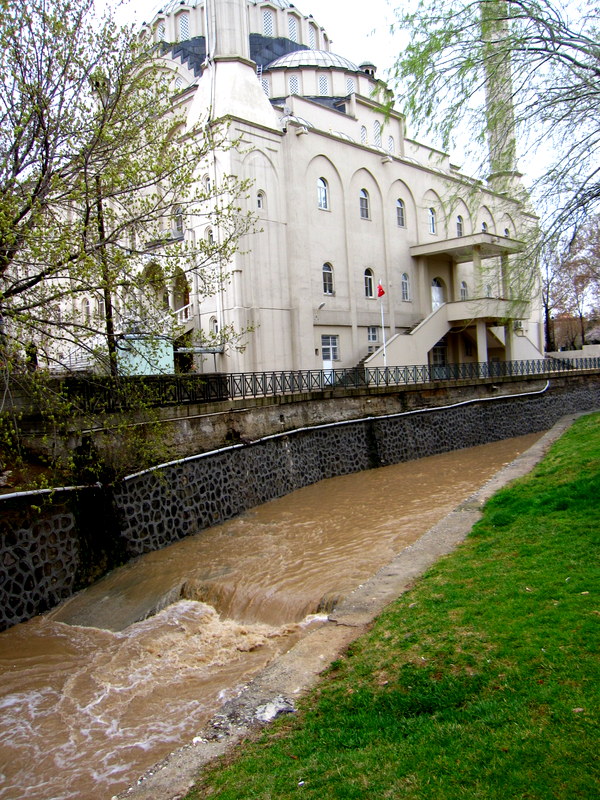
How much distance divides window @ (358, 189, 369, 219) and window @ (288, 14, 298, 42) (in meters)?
15.4

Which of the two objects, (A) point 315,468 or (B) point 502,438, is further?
(B) point 502,438

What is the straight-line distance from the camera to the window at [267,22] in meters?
39.1

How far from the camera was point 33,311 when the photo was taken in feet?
31.6

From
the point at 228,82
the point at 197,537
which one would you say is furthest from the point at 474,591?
the point at 228,82

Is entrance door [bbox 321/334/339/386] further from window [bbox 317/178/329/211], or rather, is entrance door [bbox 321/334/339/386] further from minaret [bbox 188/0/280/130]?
minaret [bbox 188/0/280/130]

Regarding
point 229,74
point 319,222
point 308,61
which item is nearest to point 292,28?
point 308,61

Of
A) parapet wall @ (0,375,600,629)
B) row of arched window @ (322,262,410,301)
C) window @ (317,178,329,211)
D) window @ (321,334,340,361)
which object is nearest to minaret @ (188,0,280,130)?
window @ (317,178,329,211)

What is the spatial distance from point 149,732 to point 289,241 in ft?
75.2

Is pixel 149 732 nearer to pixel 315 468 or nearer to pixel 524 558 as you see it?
pixel 524 558

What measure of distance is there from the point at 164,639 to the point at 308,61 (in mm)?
35343

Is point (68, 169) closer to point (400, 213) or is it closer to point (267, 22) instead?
point (400, 213)

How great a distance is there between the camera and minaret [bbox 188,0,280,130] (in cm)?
2517

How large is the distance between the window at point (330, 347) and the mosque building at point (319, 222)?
0.24 ft

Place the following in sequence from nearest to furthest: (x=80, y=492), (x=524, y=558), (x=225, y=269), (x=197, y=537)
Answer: (x=524, y=558) → (x=80, y=492) → (x=197, y=537) → (x=225, y=269)
